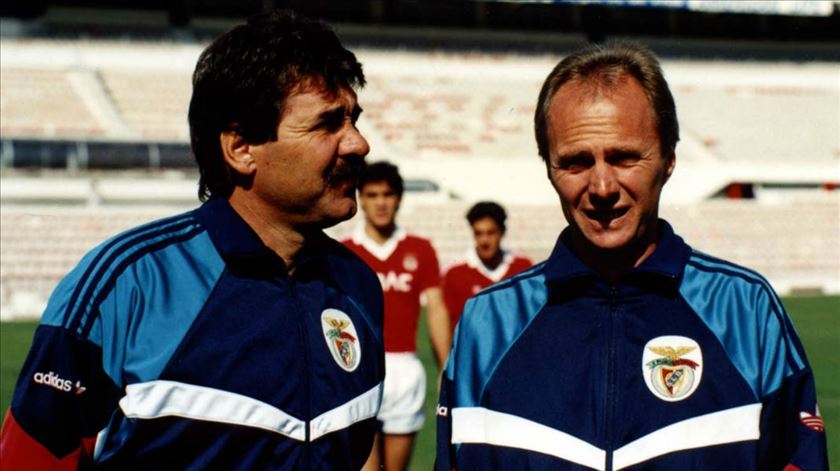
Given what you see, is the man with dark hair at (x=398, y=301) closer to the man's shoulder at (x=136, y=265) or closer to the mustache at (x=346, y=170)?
the mustache at (x=346, y=170)

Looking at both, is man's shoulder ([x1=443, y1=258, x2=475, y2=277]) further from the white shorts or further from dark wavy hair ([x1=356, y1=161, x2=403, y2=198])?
dark wavy hair ([x1=356, y1=161, x2=403, y2=198])

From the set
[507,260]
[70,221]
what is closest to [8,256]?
[70,221]

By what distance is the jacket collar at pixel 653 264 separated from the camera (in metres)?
2.26

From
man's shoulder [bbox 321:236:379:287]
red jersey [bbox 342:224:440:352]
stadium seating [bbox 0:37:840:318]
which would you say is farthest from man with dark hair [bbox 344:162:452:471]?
stadium seating [bbox 0:37:840:318]

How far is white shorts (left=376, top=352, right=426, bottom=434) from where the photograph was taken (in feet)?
20.7

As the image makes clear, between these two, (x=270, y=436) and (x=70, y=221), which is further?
(x=70, y=221)

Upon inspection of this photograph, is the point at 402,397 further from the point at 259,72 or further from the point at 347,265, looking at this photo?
the point at 259,72

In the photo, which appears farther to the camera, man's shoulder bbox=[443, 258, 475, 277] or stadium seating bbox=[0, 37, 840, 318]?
stadium seating bbox=[0, 37, 840, 318]

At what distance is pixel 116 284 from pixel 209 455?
365mm

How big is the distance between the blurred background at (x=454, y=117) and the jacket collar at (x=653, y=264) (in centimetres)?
1491

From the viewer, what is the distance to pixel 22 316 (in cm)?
1803

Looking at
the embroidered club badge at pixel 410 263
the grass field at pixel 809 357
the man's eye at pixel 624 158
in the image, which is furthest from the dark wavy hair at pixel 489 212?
the man's eye at pixel 624 158

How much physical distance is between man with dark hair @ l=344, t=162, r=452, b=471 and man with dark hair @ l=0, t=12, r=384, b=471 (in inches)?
147

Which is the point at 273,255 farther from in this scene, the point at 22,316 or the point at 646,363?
the point at 22,316
